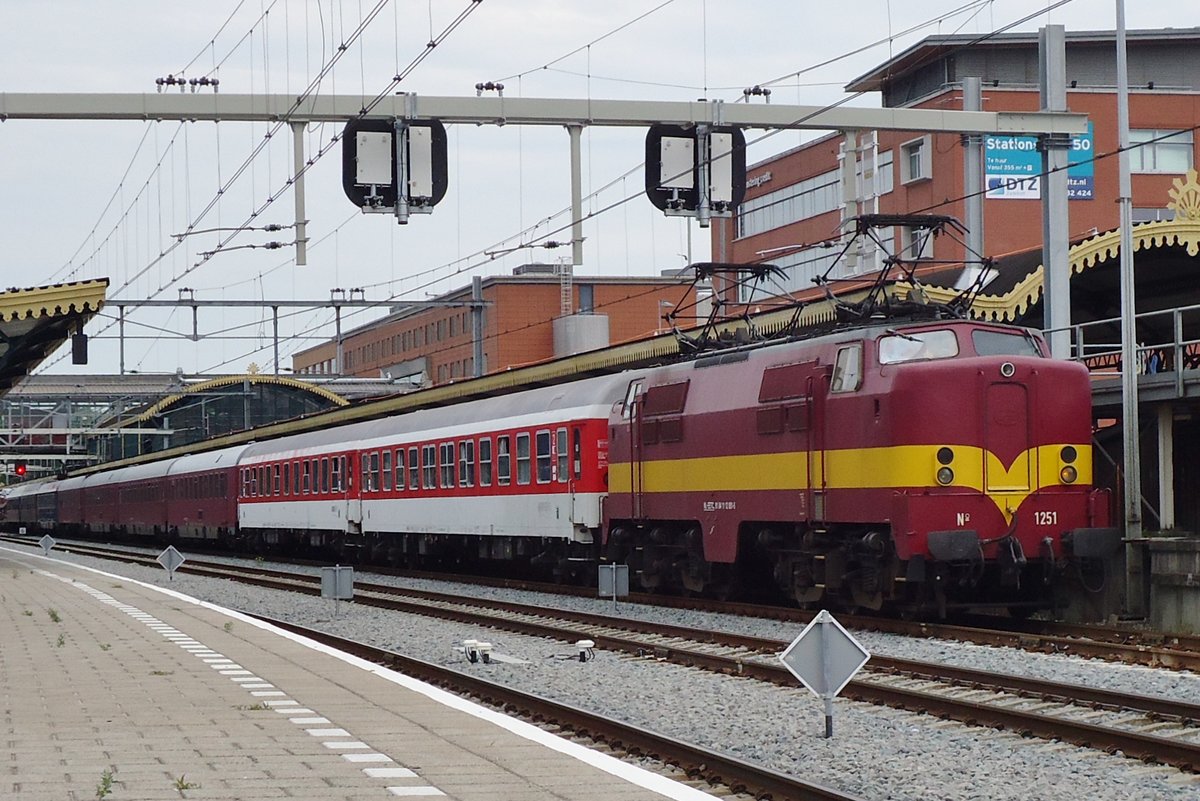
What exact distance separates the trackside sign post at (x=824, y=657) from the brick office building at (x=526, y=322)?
250ft

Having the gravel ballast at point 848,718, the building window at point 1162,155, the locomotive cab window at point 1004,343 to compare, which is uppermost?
the building window at point 1162,155

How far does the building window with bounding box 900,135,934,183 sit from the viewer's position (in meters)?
59.4

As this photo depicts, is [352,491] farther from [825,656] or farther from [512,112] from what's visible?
[825,656]

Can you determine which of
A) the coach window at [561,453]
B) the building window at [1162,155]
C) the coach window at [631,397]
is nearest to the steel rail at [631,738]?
the coach window at [631,397]

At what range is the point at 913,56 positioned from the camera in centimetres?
6056

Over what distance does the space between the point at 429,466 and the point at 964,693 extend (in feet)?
74.3

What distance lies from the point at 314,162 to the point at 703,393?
7.02m

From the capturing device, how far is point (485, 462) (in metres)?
33.2

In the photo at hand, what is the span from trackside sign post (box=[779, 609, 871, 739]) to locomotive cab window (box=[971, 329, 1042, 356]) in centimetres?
900

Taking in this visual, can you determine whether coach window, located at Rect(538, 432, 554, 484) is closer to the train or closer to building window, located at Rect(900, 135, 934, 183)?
the train

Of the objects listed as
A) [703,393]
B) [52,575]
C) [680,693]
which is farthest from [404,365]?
[680,693]

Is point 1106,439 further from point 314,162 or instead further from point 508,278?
point 508,278

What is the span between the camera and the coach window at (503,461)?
31906 mm

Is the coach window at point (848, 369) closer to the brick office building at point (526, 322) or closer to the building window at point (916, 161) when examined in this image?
the building window at point (916, 161)
